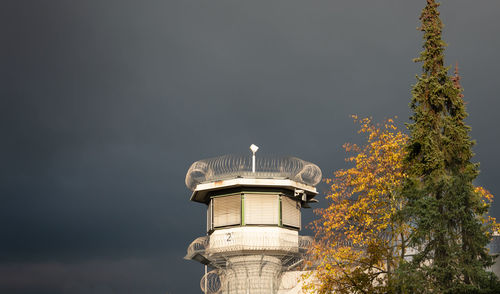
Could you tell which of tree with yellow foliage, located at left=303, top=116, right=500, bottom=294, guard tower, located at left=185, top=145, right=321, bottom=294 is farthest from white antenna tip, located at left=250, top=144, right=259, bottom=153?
tree with yellow foliage, located at left=303, top=116, right=500, bottom=294

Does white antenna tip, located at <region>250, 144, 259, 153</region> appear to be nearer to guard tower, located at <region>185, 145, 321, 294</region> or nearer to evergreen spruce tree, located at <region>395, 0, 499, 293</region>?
guard tower, located at <region>185, 145, 321, 294</region>

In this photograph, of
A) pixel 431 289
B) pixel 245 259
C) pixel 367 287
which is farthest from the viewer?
pixel 245 259

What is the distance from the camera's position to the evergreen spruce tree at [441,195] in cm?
2552

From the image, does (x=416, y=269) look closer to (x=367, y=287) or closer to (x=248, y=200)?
(x=367, y=287)

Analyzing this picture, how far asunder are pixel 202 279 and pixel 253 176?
8.19m

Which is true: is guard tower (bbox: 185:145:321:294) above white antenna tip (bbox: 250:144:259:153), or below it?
below

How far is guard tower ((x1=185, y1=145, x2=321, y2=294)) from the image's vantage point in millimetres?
41500

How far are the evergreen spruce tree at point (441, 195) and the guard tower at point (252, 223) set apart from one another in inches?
573

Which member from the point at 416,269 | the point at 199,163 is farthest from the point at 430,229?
the point at 199,163

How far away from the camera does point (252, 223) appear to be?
4175cm

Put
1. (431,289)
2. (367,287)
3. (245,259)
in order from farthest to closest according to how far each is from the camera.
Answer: (245,259) → (367,287) → (431,289)

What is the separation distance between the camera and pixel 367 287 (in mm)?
28438

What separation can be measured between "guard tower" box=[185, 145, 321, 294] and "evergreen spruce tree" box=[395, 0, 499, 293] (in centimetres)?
1457

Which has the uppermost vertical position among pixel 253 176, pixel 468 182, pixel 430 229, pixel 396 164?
pixel 253 176
